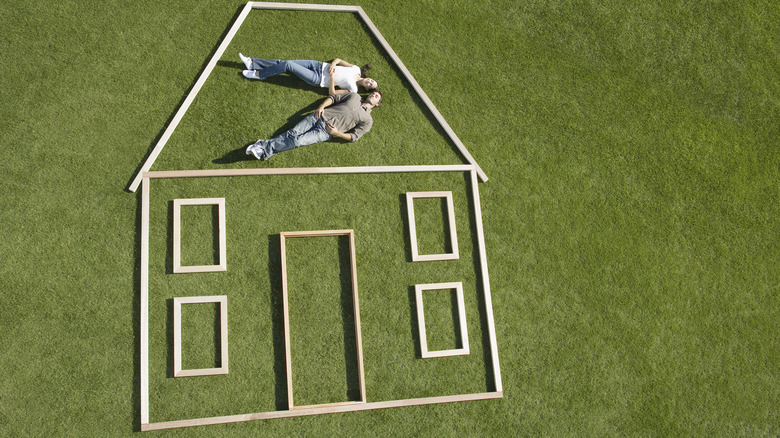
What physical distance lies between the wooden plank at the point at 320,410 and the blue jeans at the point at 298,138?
8.52 ft

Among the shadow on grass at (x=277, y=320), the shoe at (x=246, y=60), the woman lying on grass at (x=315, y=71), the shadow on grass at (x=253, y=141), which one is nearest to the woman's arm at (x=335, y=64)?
the woman lying on grass at (x=315, y=71)

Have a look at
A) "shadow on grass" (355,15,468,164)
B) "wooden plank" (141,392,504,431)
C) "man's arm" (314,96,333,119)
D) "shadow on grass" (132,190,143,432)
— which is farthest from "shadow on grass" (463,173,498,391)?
"shadow on grass" (132,190,143,432)

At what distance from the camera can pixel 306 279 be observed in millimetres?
5051

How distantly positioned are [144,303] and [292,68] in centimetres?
285

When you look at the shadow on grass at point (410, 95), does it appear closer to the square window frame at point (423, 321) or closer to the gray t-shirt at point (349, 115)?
the gray t-shirt at point (349, 115)

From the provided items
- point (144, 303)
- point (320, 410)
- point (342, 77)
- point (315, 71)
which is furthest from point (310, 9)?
point (320, 410)

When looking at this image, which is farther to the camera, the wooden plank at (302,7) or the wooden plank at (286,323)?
the wooden plank at (302,7)

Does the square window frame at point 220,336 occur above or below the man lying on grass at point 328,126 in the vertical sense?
below

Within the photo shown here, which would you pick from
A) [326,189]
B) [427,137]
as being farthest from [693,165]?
[326,189]

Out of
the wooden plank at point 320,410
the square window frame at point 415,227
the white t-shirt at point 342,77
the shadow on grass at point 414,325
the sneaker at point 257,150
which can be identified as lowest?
the wooden plank at point 320,410

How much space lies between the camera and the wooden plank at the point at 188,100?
498 cm

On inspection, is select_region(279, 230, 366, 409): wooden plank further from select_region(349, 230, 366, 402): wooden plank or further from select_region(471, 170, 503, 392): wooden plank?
select_region(471, 170, 503, 392): wooden plank

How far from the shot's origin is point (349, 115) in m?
5.17

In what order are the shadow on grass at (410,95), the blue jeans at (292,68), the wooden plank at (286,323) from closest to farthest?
1. the wooden plank at (286,323)
2. the blue jeans at (292,68)
3. the shadow on grass at (410,95)
